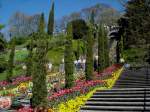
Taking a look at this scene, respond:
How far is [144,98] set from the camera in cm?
2073

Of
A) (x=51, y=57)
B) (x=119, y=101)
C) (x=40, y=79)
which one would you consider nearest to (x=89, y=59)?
(x=40, y=79)

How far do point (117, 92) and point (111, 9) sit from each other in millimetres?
73681

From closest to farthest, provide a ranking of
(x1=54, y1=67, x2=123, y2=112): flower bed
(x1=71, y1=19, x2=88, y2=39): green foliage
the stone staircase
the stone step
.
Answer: the stone step, the stone staircase, (x1=54, y1=67, x2=123, y2=112): flower bed, (x1=71, y1=19, x2=88, y2=39): green foliage

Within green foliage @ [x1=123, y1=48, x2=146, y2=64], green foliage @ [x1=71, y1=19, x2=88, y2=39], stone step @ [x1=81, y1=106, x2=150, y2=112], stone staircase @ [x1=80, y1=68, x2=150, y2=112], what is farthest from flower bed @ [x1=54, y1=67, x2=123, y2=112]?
green foliage @ [x1=71, y1=19, x2=88, y2=39]

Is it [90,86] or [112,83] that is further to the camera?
[112,83]

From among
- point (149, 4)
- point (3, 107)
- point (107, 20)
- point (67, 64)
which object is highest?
point (107, 20)

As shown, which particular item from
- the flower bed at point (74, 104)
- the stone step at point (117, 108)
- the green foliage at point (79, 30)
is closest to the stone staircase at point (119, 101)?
the stone step at point (117, 108)

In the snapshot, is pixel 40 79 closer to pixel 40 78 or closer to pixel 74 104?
pixel 40 78

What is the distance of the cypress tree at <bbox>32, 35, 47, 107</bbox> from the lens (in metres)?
24.1

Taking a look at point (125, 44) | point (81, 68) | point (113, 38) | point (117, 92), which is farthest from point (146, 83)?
point (113, 38)

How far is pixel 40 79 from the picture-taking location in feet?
81.0

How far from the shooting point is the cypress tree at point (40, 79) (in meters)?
24.1

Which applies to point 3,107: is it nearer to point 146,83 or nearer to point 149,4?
point 146,83

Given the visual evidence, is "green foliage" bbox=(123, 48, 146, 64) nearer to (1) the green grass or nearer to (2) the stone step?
(1) the green grass
